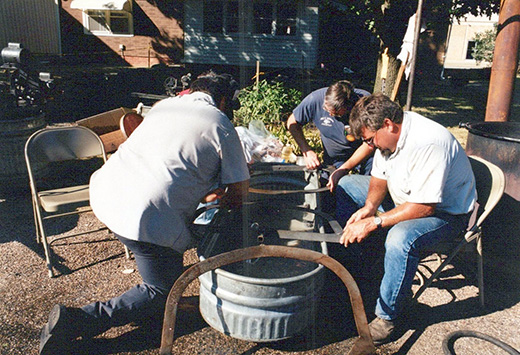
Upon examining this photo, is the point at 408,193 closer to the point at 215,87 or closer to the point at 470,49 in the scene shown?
the point at 215,87

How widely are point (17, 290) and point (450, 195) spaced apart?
10.3 ft

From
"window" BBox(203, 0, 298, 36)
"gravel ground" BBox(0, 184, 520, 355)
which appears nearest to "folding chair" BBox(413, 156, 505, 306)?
"gravel ground" BBox(0, 184, 520, 355)

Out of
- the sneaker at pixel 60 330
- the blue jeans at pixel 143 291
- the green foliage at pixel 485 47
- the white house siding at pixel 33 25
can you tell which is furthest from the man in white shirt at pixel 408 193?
the green foliage at pixel 485 47

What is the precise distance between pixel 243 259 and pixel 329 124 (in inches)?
90.2

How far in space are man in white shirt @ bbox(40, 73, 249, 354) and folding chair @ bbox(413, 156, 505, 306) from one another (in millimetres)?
1458

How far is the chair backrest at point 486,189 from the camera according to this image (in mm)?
3039

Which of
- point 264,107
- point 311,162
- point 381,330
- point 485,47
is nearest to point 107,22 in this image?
point 264,107

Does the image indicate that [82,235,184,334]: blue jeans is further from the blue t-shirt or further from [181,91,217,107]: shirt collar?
the blue t-shirt

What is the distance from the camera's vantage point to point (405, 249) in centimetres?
274

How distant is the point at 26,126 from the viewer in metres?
5.26

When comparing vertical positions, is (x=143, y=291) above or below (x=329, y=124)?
below

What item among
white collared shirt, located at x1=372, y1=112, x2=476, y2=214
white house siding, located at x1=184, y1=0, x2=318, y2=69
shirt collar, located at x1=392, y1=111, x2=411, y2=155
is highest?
white house siding, located at x1=184, y1=0, x2=318, y2=69

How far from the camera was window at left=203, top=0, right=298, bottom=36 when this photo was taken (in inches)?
656

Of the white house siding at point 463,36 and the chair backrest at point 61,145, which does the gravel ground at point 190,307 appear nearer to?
the chair backrest at point 61,145
